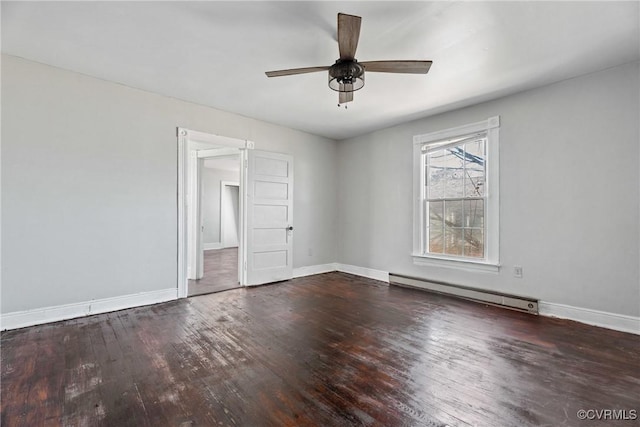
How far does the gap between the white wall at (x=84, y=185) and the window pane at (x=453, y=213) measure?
12.2 feet

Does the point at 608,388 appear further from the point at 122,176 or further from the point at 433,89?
the point at 122,176

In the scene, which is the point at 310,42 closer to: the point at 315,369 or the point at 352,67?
the point at 352,67

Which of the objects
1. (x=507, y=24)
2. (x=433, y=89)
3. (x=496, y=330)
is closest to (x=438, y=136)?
(x=433, y=89)

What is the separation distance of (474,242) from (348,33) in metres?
A: 3.30

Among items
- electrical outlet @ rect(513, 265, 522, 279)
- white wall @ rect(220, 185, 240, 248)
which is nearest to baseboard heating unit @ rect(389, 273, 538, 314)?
electrical outlet @ rect(513, 265, 522, 279)

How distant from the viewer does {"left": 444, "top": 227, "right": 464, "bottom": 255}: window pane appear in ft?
13.9

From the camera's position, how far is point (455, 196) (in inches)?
168

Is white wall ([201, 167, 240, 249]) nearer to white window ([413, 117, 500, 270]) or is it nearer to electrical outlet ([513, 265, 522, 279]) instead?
white window ([413, 117, 500, 270])

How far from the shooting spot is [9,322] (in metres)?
2.81

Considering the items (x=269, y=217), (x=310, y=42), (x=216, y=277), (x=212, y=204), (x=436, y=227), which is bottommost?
(x=216, y=277)

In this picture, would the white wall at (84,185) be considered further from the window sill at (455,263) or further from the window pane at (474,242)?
the window pane at (474,242)

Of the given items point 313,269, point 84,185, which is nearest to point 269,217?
point 313,269

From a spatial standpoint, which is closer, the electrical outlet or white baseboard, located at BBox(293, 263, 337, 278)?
the electrical outlet

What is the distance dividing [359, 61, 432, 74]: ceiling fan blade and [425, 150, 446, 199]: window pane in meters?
2.30
